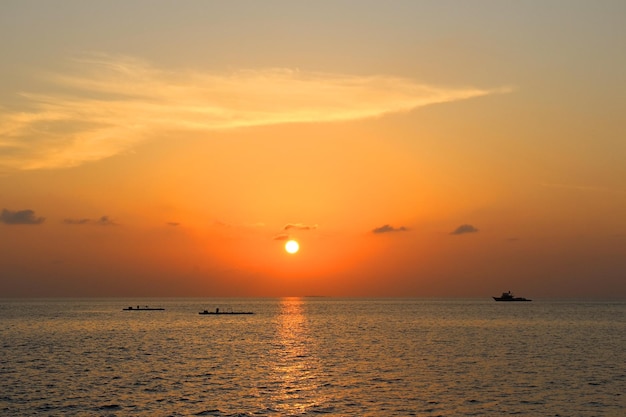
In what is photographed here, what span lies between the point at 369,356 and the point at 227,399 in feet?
144

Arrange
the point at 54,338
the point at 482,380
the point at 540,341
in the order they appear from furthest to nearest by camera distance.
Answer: the point at 54,338, the point at 540,341, the point at 482,380

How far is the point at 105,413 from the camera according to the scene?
193ft

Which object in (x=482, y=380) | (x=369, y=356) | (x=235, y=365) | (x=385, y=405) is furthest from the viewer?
(x=369, y=356)

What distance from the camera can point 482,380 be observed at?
7812 cm

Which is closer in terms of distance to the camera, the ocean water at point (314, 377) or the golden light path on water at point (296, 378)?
the ocean water at point (314, 377)

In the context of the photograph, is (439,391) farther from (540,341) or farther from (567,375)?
(540,341)

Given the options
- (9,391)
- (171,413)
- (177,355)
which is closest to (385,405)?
(171,413)

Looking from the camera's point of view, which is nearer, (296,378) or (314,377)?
(296,378)

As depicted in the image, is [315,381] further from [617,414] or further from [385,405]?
[617,414]

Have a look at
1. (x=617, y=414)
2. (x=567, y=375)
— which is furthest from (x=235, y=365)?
(x=617, y=414)

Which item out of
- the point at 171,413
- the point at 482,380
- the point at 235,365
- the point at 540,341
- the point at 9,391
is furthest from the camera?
the point at 540,341

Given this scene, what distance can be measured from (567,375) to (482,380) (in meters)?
12.6

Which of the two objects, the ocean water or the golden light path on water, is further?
the golden light path on water

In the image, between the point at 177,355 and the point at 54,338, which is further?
the point at 54,338
